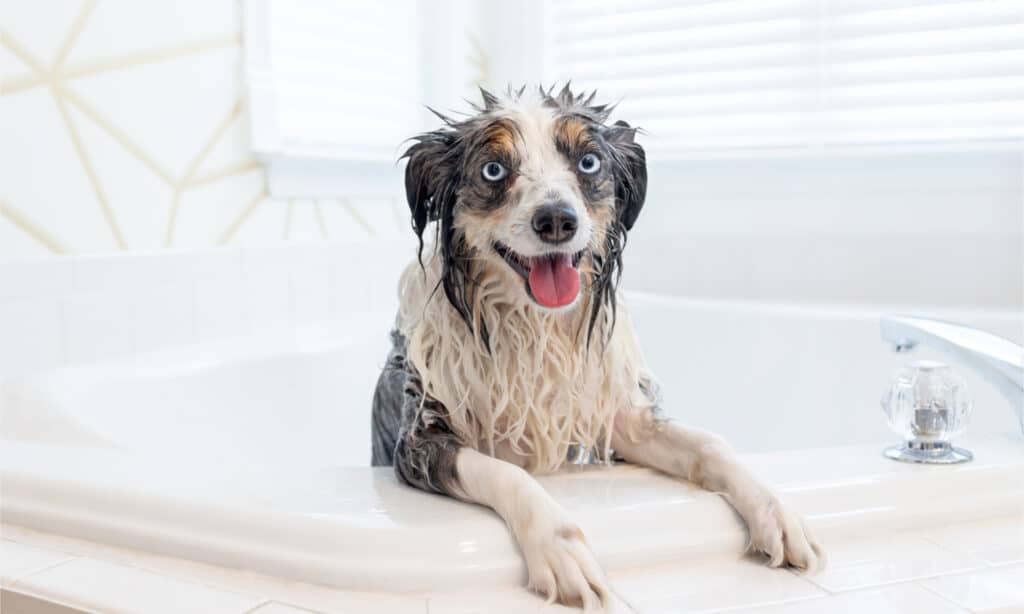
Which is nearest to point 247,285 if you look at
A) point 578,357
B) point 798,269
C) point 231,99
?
point 231,99

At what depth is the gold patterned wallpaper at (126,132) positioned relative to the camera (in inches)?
67.1

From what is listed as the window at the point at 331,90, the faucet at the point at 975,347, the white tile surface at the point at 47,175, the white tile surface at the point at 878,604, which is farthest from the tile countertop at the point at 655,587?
the window at the point at 331,90

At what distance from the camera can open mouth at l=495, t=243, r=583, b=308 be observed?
1137 millimetres

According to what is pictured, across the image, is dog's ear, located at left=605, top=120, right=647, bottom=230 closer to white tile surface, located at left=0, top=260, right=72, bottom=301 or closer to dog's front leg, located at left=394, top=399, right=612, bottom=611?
dog's front leg, located at left=394, top=399, right=612, bottom=611

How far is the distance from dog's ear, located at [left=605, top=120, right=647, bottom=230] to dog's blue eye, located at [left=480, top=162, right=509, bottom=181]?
0.16 m

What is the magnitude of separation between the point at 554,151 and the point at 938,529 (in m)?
0.63

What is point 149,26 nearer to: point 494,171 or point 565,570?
point 494,171

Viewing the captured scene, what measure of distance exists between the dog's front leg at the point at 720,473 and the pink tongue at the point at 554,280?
215 mm

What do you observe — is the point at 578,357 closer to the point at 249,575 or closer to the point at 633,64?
the point at 249,575

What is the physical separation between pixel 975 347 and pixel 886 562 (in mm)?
444

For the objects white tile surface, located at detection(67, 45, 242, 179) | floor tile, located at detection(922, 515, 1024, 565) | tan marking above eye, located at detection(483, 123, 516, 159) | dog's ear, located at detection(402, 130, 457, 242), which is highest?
white tile surface, located at detection(67, 45, 242, 179)

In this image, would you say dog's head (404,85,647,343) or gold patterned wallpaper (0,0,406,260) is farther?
gold patterned wallpaper (0,0,406,260)

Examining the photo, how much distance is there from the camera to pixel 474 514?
0.99 meters

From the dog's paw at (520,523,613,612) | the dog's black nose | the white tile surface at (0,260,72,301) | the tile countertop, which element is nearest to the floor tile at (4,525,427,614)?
the tile countertop
